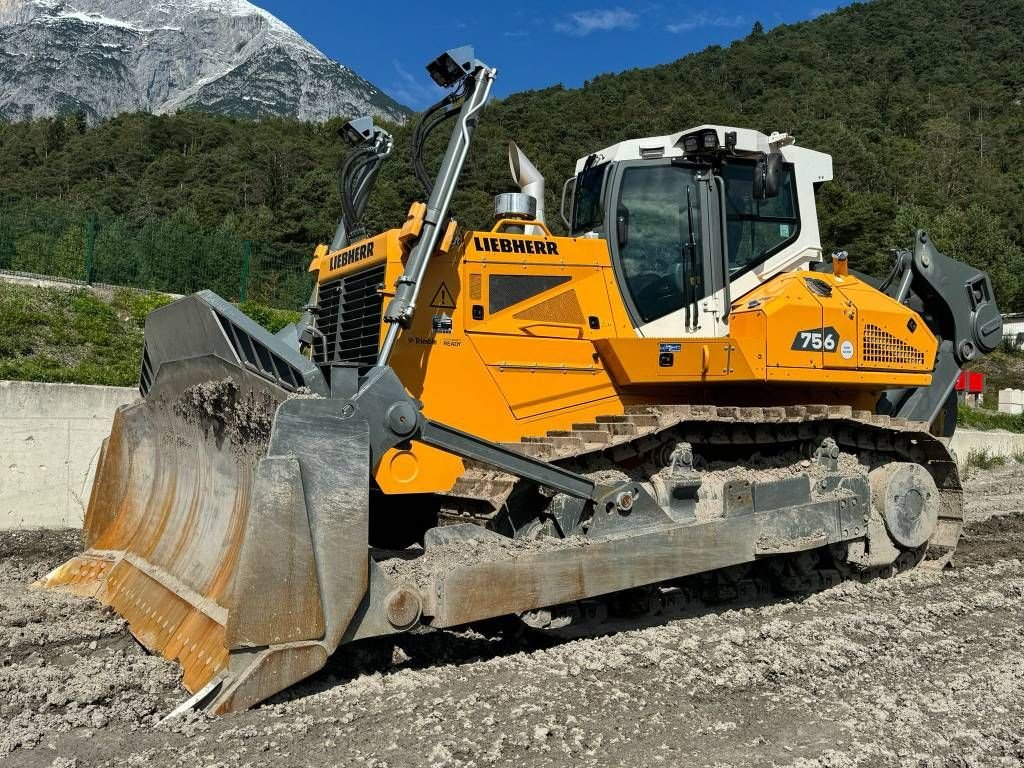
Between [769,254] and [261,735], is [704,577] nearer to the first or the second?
[769,254]

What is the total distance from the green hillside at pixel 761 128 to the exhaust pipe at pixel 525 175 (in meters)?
0.45

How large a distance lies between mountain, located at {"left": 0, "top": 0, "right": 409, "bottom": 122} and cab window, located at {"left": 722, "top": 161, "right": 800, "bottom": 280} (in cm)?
13678

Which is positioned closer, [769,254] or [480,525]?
[480,525]

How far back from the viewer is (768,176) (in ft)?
19.4

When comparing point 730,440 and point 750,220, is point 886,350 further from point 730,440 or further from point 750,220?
point 730,440

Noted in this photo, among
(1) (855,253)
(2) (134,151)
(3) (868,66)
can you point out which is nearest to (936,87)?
(3) (868,66)

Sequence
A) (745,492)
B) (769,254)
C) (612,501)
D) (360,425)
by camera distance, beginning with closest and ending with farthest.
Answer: (360,425)
(612,501)
(745,492)
(769,254)

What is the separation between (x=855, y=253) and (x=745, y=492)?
140 ft

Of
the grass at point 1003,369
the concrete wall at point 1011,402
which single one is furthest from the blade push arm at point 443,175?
the grass at point 1003,369

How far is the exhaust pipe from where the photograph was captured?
22.6 ft

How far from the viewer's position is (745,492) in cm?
546

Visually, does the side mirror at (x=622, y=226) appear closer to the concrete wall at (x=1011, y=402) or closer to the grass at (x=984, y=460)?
the grass at (x=984, y=460)

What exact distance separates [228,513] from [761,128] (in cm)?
6891

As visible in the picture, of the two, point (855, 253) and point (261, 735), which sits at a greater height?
point (855, 253)
